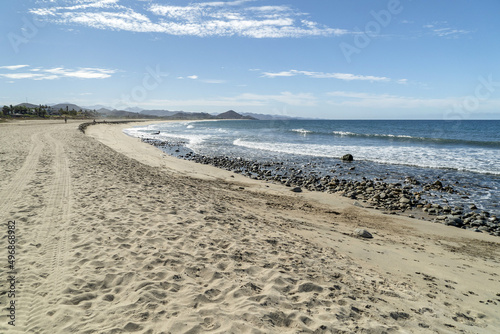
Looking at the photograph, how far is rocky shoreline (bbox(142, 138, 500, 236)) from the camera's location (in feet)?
30.9

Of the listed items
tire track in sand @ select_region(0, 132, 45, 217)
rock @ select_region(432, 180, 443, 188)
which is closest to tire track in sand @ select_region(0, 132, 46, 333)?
tire track in sand @ select_region(0, 132, 45, 217)

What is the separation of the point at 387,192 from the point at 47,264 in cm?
1239

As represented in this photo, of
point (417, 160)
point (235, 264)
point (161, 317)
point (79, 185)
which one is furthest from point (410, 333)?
point (417, 160)

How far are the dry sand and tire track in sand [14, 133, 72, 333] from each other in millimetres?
18

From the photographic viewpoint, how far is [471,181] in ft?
48.5

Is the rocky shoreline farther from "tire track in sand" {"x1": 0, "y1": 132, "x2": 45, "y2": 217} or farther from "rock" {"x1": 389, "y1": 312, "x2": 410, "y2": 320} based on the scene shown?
"tire track in sand" {"x1": 0, "y1": 132, "x2": 45, "y2": 217}

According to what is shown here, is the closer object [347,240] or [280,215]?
[347,240]

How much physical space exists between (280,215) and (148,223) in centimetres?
417

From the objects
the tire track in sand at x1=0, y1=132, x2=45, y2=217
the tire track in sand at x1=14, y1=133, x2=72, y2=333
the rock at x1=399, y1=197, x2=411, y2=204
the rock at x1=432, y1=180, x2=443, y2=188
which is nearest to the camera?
the tire track in sand at x1=14, y1=133, x2=72, y2=333

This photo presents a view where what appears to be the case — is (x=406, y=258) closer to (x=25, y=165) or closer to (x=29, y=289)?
(x=29, y=289)

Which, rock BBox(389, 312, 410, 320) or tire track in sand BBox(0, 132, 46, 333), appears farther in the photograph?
rock BBox(389, 312, 410, 320)

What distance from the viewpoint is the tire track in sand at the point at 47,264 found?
3.47 metres

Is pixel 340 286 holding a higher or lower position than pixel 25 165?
lower

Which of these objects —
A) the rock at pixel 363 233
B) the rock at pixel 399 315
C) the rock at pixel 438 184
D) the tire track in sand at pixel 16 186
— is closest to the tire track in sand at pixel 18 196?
the tire track in sand at pixel 16 186
